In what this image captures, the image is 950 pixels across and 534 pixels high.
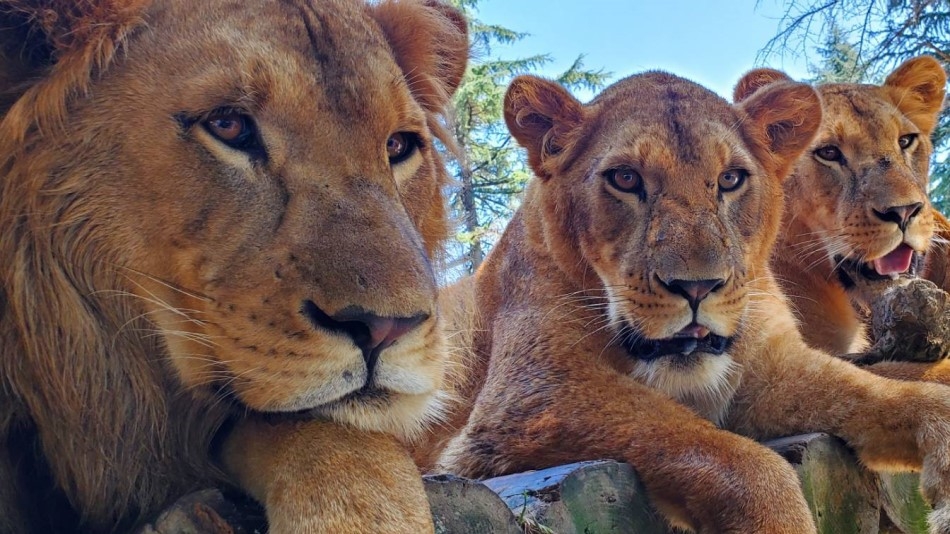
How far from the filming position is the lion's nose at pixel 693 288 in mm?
2912

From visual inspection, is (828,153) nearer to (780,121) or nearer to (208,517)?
(780,121)

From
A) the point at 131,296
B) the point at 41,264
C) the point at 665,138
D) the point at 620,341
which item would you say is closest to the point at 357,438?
the point at 131,296

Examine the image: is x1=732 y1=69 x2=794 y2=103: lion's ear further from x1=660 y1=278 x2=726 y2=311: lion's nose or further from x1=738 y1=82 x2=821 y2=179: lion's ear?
x1=660 y1=278 x2=726 y2=311: lion's nose

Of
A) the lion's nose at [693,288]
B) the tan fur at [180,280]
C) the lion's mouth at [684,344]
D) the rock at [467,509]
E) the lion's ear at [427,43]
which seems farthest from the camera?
the lion's mouth at [684,344]

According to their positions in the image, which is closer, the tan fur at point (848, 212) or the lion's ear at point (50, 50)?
the lion's ear at point (50, 50)

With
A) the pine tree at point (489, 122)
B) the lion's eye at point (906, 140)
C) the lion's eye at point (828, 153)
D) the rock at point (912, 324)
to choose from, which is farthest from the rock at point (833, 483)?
the pine tree at point (489, 122)

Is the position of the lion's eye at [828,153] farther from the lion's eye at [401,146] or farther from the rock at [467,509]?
the rock at [467,509]

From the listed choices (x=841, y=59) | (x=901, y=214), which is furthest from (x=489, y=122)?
(x=901, y=214)

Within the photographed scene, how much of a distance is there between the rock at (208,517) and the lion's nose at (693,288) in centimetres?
Answer: 154

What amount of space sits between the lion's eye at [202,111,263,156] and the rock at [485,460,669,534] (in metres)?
1.05

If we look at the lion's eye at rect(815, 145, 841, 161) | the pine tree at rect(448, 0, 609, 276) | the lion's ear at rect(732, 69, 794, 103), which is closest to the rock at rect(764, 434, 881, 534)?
the lion's eye at rect(815, 145, 841, 161)

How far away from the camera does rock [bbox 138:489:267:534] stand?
5.53 ft

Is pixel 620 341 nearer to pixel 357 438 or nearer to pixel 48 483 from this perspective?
pixel 357 438

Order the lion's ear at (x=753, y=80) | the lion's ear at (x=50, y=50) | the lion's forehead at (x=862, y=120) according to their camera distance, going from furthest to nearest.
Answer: the lion's ear at (x=753, y=80), the lion's forehead at (x=862, y=120), the lion's ear at (x=50, y=50)
